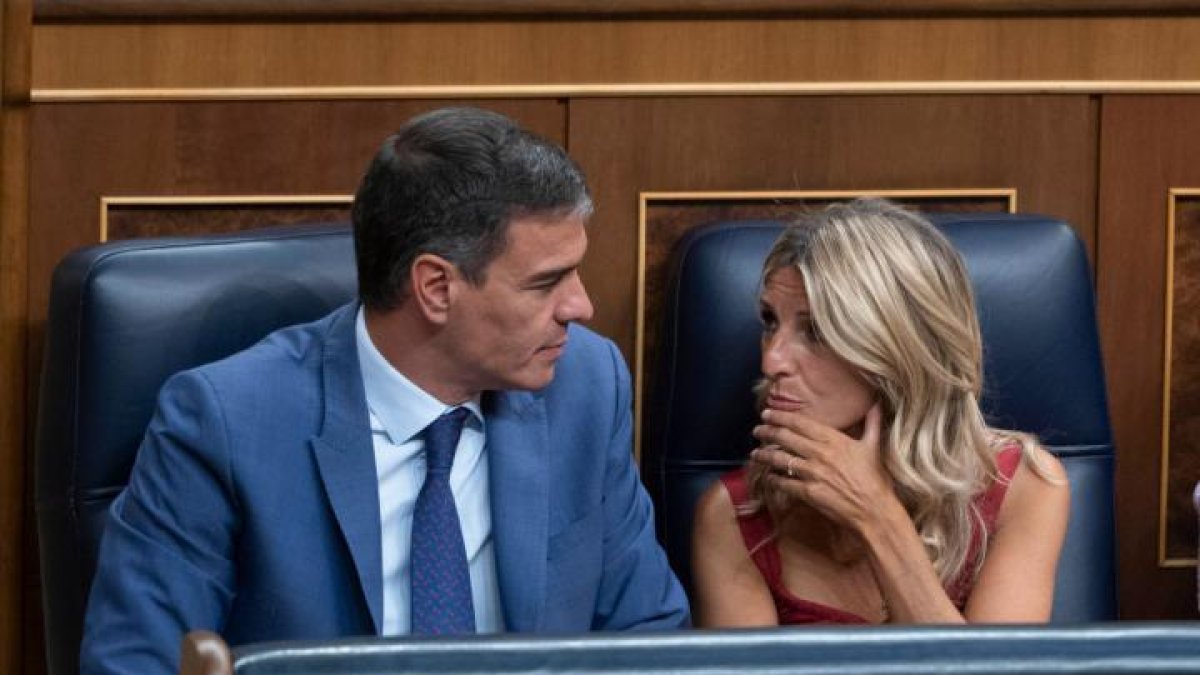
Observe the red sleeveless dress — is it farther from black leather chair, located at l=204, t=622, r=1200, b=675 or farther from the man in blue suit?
black leather chair, located at l=204, t=622, r=1200, b=675

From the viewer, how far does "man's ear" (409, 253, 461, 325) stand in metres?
1.88

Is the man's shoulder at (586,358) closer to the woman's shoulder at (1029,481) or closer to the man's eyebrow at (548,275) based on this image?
the man's eyebrow at (548,275)

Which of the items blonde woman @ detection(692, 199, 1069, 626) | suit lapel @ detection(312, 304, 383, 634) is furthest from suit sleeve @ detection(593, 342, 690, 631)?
suit lapel @ detection(312, 304, 383, 634)

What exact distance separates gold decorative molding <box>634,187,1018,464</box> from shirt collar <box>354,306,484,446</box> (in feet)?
2.00

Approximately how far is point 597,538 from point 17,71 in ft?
2.92

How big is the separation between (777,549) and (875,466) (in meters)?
0.15

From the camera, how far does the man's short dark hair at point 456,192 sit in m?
1.84

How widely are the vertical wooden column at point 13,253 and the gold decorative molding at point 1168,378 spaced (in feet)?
4.40

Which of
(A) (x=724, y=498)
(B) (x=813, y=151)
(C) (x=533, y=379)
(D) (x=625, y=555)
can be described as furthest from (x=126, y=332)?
(B) (x=813, y=151)

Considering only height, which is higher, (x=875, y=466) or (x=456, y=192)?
(x=456, y=192)

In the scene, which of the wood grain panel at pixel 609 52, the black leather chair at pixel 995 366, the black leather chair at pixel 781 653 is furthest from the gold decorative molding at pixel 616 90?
the black leather chair at pixel 781 653

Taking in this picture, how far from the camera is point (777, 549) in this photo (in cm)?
223

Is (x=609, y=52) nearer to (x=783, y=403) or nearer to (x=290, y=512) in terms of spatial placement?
(x=783, y=403)

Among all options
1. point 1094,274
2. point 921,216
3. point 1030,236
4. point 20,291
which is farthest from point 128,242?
point 1094,274
